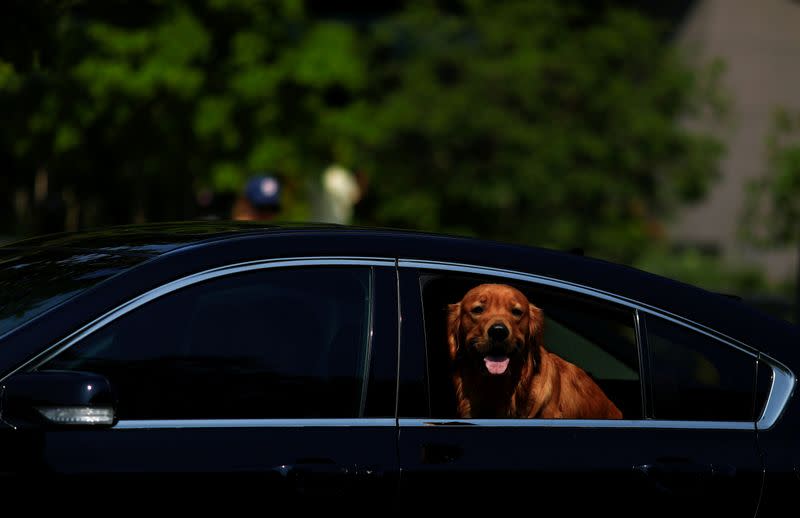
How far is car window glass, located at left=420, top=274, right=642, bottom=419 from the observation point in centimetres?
438

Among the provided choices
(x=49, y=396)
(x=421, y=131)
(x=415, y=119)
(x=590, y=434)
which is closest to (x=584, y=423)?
(x=590, y=434)

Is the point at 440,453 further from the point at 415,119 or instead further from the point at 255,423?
the point at 415,119

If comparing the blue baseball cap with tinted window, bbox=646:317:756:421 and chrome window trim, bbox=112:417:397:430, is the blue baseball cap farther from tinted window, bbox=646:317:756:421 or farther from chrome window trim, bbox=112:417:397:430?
chrome window trim, bbox=112:417:397:430

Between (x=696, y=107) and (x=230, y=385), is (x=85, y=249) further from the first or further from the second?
(x=696, y=107)

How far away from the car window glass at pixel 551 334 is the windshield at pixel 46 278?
2.63 feet

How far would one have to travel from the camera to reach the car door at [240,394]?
3980mm

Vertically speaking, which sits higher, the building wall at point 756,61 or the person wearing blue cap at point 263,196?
the building wall at point 756,61

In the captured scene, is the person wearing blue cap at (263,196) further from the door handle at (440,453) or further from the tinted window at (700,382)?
the door handle at (440,453)

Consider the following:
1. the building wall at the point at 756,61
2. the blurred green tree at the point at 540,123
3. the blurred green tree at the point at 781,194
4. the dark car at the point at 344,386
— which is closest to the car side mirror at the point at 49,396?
the dark car at the point at 344,386

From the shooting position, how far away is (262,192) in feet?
36.4

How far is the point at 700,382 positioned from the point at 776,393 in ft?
0.69

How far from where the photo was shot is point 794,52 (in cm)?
3759

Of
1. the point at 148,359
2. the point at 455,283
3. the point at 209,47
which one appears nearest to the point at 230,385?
the point at 148,359

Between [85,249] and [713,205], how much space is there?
116ft
